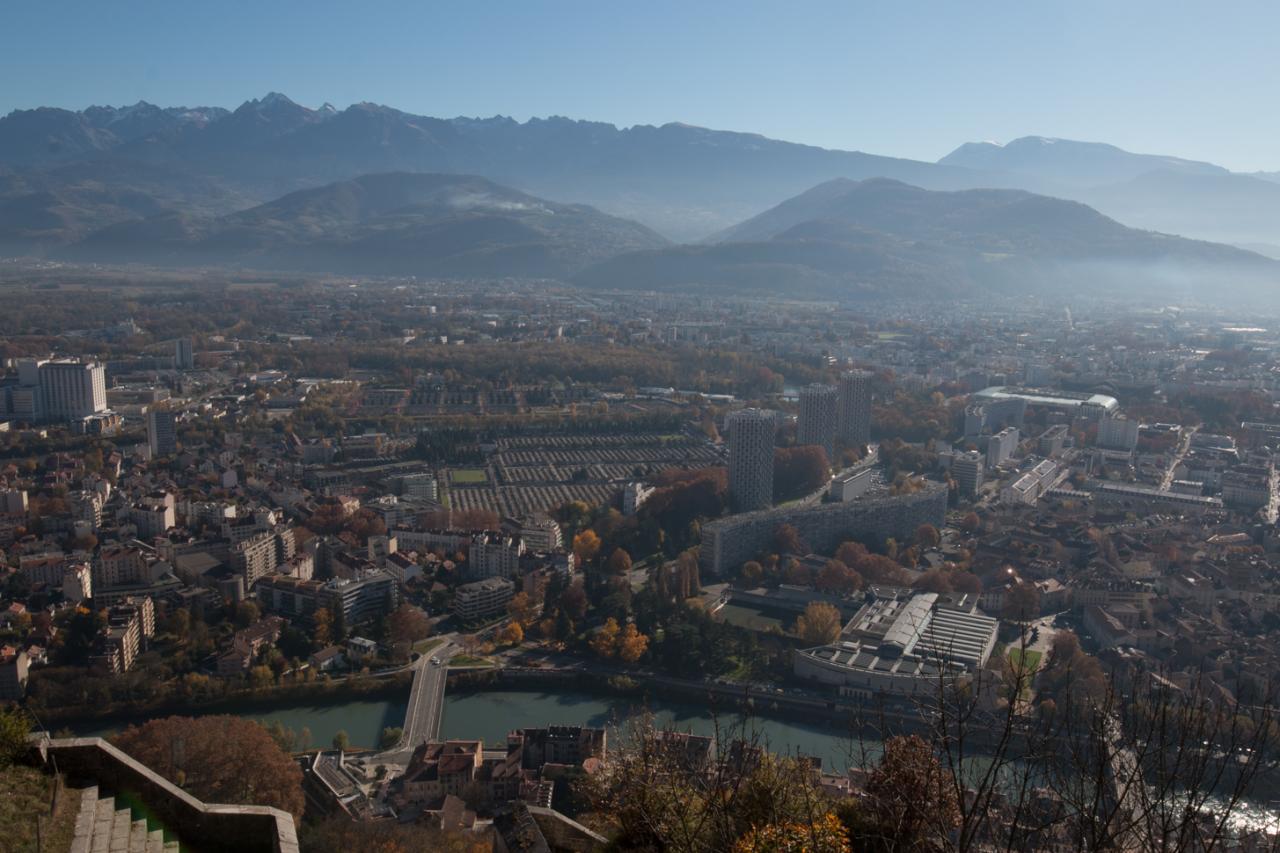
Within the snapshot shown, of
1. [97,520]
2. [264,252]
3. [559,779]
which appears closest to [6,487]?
[97,520]

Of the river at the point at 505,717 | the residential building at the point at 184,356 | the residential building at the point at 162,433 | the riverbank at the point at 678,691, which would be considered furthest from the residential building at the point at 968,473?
the residential building at the point at 184,356

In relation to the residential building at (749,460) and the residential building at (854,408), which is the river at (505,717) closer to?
the residential building at (749,460)

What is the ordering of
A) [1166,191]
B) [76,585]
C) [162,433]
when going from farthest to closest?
[1166,191] → [162,433] → [76,585]

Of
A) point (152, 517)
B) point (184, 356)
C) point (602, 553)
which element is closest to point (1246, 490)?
point (602, 553)

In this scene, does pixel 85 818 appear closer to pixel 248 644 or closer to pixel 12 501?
pixel 248 644

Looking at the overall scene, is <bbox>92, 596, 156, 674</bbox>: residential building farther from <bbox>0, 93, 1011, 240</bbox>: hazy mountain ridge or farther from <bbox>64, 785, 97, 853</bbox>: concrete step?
<bbox>0, 93, 1011, 240</bbox>: hazy mountain ridge

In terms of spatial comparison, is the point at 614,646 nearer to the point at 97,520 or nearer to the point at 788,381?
the point at 97,520
